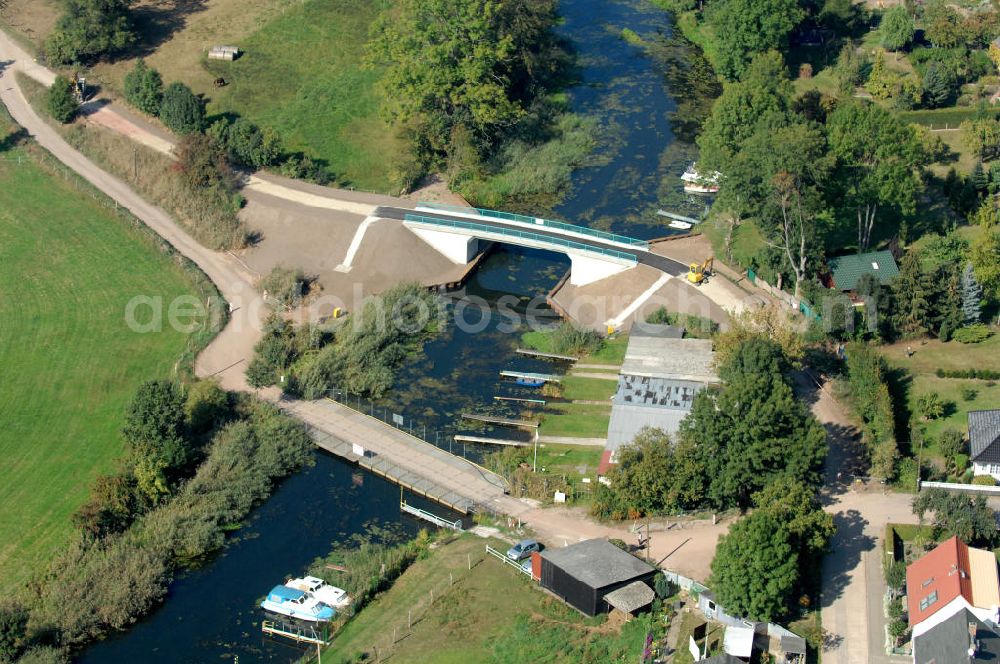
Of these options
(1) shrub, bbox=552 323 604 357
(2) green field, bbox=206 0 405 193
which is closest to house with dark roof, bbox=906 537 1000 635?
(1) shrub, bbox=552 323 604 357

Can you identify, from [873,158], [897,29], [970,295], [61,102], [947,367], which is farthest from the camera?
[897,29]

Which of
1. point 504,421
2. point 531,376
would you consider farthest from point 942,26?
point 504,421

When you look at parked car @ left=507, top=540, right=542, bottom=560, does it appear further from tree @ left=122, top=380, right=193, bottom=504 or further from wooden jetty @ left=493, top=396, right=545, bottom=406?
tree @ left=122, top=380, right=193, bottom=504

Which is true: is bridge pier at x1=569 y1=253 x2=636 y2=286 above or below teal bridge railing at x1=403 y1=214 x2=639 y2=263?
below

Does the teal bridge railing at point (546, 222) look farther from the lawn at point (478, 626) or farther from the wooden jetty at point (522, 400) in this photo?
the lawn at point (478, 626)

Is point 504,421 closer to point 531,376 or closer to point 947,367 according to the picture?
point 531,376

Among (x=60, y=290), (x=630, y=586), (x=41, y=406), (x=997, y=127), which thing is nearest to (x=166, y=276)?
(x=60, y=290)

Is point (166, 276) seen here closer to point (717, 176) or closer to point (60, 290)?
point (60, 290)
